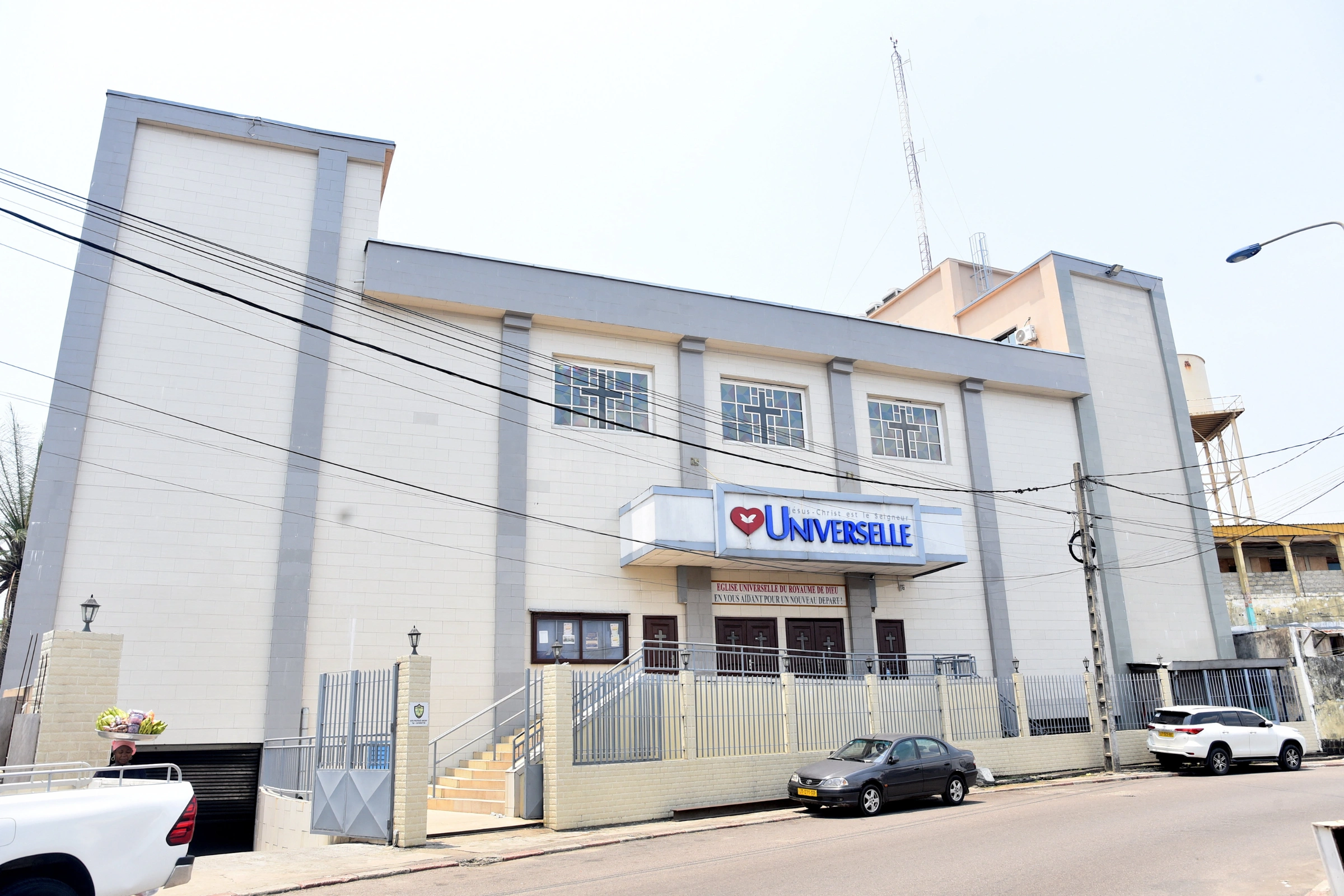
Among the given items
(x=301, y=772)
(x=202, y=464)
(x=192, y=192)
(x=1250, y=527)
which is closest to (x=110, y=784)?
(x=301, y=772)

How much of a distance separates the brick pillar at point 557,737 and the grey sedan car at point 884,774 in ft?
12.8

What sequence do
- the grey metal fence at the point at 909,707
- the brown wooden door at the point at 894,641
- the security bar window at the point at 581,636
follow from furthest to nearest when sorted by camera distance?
the brown wooden door at the point at 894,641, the security bar window at the point at 581,636, the grey metal fence at the point at 909,707

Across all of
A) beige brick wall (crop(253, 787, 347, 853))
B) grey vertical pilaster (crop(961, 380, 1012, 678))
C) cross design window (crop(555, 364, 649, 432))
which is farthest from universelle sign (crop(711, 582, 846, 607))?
beige brick wall (crop(253, 787, 347, 853))

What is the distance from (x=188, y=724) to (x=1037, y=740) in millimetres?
17505

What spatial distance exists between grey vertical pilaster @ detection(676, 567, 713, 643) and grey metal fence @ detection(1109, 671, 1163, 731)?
1036cm

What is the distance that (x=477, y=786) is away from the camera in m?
16.1

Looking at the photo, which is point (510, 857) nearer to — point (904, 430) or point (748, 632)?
point (748, 632)

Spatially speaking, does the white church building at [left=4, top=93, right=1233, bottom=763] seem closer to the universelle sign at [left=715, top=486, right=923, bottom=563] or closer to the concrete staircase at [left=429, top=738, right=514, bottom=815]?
the universelle sign at [left=715, top=486, right=923, bottom=563]

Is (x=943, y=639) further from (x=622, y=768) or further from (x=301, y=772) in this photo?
(x=301, y=772)

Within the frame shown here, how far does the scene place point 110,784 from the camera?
816 centimetres

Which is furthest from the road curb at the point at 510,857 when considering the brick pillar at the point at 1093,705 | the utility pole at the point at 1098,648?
the brick pillar at the point at 1093,705

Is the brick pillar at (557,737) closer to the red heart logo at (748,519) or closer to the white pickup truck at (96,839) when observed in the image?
the red heart logo at (748,519)

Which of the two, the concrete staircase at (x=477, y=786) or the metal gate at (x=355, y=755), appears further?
the concrete staircase at (x=477, y=786)

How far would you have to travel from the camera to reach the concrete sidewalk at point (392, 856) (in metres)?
9.98
